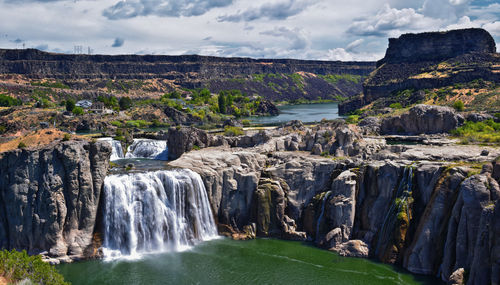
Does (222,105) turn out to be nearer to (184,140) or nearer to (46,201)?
(184,140)

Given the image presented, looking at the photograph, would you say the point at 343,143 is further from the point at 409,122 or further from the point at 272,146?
the point at 409,122

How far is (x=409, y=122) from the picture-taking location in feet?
265

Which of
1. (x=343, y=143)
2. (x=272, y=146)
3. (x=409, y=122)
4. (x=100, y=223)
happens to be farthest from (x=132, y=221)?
(x=409, y=122)

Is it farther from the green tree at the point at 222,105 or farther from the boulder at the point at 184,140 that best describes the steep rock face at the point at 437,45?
the boulder at the point at 184,140

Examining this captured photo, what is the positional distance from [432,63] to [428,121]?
320 feet

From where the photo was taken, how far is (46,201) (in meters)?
38.8

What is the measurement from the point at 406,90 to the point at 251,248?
4897 inches

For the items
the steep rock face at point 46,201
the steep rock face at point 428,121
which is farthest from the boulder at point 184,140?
the steep rock face at point 428,121

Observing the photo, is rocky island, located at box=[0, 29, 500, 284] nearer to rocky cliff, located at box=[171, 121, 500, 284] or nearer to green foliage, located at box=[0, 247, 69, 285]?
rocky cliff, located at box=[171, 121, 500, 284]

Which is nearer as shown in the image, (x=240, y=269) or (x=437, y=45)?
(x=240, y=269)

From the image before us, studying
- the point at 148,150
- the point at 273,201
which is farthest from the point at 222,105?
the point at 273,201

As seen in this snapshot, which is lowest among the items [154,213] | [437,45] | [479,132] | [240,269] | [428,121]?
[240,269]

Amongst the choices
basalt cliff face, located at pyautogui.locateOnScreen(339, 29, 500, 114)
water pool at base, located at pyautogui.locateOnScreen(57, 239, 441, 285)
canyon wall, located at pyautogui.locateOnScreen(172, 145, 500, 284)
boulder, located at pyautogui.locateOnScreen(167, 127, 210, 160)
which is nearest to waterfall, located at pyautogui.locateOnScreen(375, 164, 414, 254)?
canyon wall, located at pyautogui.locateOnScreen(172, 145, 500, 284)

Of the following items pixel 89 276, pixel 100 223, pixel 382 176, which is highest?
pixel 382 176
